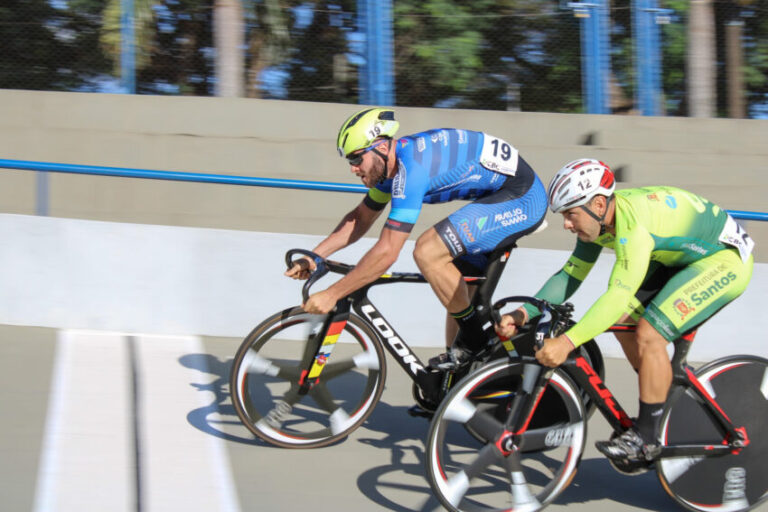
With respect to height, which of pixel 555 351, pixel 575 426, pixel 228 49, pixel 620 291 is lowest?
pixel 575 426

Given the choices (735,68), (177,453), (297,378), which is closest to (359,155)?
(297,378)

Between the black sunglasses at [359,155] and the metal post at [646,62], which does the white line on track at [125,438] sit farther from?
the metal post at [646,62]

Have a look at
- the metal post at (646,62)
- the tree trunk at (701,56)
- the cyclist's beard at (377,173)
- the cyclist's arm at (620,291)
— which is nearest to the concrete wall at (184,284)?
the cyclist's beard at (377,173)

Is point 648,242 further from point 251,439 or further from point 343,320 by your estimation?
point 251,439

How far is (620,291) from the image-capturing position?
11.3 feet

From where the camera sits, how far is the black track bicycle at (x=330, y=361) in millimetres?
4277

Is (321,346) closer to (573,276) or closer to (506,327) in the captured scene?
(506,327)

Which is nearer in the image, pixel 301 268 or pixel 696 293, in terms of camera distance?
pixel 696 293

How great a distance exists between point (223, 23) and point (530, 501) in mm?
6670

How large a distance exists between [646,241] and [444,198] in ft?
3.92

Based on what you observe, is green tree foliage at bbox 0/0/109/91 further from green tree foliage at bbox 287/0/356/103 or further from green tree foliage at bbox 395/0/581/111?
green tree foliage at bbox 395/0/581/111

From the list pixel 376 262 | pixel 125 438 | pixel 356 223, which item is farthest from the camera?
pixel 356 223

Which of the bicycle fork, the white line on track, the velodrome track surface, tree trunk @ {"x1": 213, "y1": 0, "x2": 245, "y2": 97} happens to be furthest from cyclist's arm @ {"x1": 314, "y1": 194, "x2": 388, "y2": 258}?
tree trunk @ {"x1": 213, "y1": 0, "x2": 245, "y2": 97}

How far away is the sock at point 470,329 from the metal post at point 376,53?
16.1 ft
